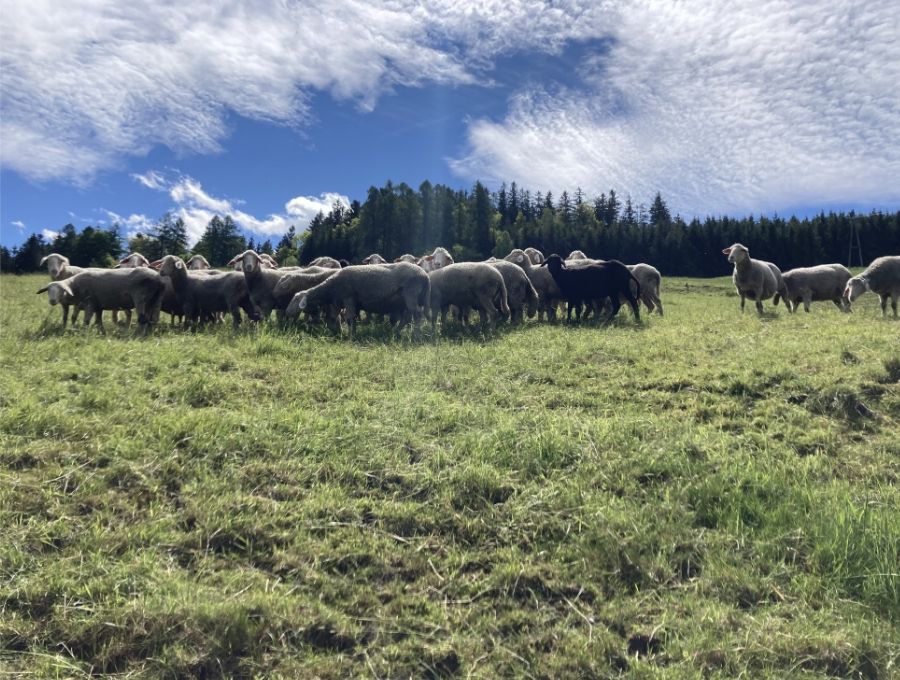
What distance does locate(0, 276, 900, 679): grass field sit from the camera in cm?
376

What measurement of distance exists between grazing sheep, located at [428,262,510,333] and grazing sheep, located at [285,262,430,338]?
3.03 feet

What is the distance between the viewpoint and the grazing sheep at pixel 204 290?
15.1 metres

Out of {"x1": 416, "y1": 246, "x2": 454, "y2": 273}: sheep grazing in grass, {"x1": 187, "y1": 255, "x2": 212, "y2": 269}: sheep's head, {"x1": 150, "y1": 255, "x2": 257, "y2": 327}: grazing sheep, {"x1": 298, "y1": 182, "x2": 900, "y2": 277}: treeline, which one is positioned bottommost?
→ {"x1": 150, "y1": 255, "x2": 257, "y2": 327}: grazing sheep

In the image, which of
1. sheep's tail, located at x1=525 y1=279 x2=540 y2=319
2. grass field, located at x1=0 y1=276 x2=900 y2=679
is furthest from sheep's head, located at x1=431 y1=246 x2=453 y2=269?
grass field, located at x1=0 y1=276 x2=900 y2=679

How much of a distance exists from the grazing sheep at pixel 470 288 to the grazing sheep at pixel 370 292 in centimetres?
92

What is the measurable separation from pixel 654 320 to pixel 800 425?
990 centimetres

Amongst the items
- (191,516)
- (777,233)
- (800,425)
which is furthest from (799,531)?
(777,233)

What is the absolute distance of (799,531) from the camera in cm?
470

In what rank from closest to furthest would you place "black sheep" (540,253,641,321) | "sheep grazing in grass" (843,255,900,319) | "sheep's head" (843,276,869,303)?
"black sheep" (540,253,641,321), "sheep grazing in grass" (843,255,900,319), "sheep's head" (843,276,869,303)

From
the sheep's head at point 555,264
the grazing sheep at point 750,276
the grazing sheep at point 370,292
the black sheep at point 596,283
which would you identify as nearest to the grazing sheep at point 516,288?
the black sheep at point 596,283

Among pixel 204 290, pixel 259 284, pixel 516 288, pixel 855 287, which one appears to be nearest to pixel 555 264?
pixel 516 288

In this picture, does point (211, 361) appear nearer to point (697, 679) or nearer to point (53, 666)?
point (53, 666)

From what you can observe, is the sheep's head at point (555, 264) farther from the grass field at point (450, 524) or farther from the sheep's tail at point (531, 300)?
the grass field at point (450, 524)

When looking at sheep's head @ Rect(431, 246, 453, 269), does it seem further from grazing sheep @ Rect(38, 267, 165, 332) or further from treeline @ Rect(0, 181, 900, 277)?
treeline @ Rect(0, 181, 900, 277)
